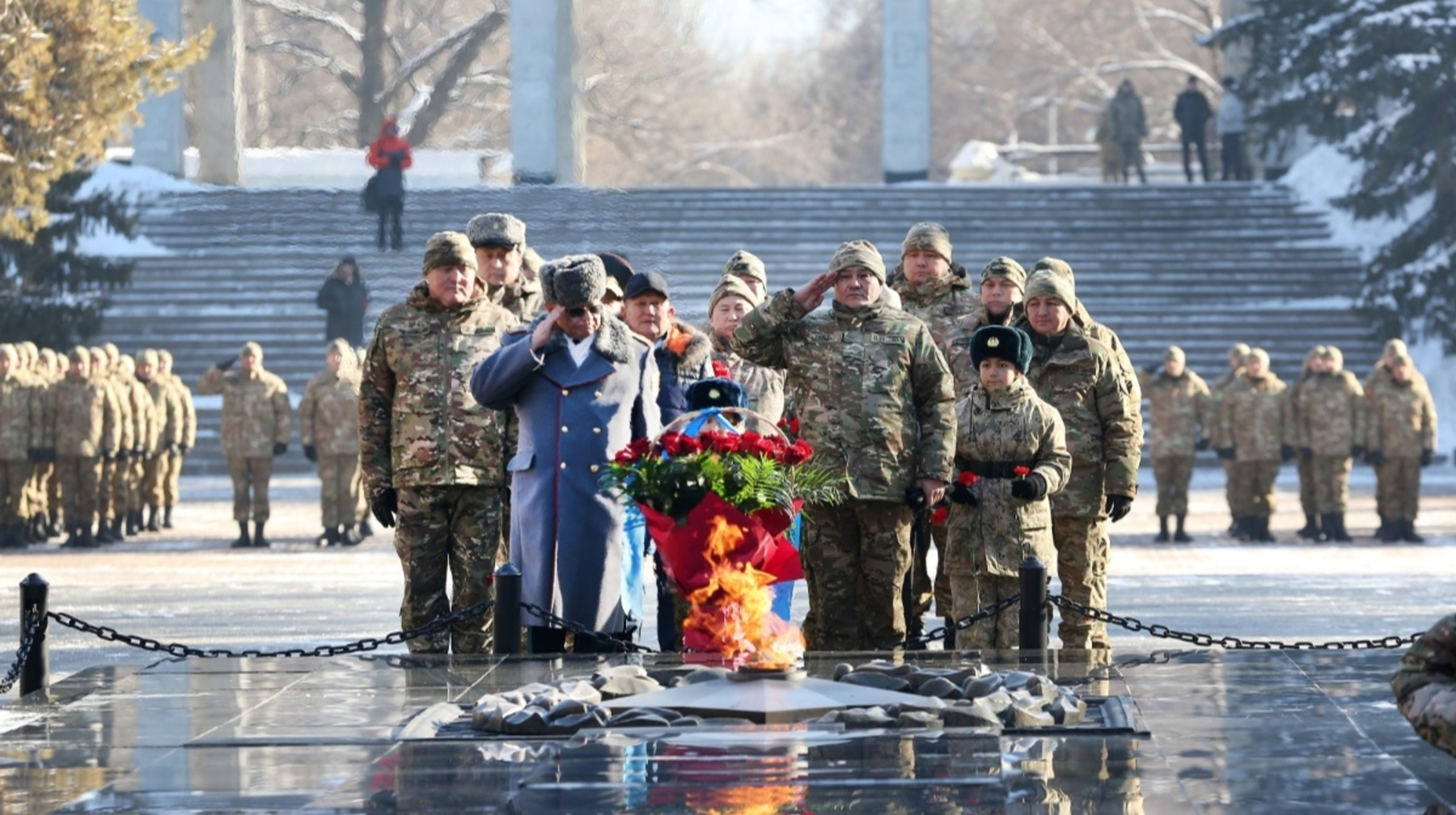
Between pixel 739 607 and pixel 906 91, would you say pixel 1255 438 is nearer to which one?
pixel 739 607

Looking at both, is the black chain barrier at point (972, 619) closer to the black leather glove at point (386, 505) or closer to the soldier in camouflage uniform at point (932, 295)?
the soldier in camouflage uniform at point (932, 295)

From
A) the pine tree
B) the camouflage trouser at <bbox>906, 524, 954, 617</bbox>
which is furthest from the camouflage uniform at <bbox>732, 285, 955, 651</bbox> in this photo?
the pine tree

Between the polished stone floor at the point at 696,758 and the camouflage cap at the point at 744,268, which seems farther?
the camouflage cap at the point at 744,268

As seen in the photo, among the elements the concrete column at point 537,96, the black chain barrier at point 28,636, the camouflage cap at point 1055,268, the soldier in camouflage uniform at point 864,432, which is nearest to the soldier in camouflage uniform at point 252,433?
the camouflage cap at point 1055,268

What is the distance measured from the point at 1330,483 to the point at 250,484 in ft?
29.3

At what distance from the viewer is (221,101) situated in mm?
45375

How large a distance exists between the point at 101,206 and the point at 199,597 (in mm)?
18621

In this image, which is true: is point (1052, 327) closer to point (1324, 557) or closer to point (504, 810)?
point (504, 810)

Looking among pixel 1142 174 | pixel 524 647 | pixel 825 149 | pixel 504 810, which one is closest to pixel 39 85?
pixel 524 647

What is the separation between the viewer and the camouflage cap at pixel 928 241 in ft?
39.6

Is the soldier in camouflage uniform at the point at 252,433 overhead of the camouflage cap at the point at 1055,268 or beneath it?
beneath

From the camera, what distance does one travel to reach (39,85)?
25.1 meters

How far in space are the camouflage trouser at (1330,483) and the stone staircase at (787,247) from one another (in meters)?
10.8

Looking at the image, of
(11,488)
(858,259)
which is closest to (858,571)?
(858,259)
